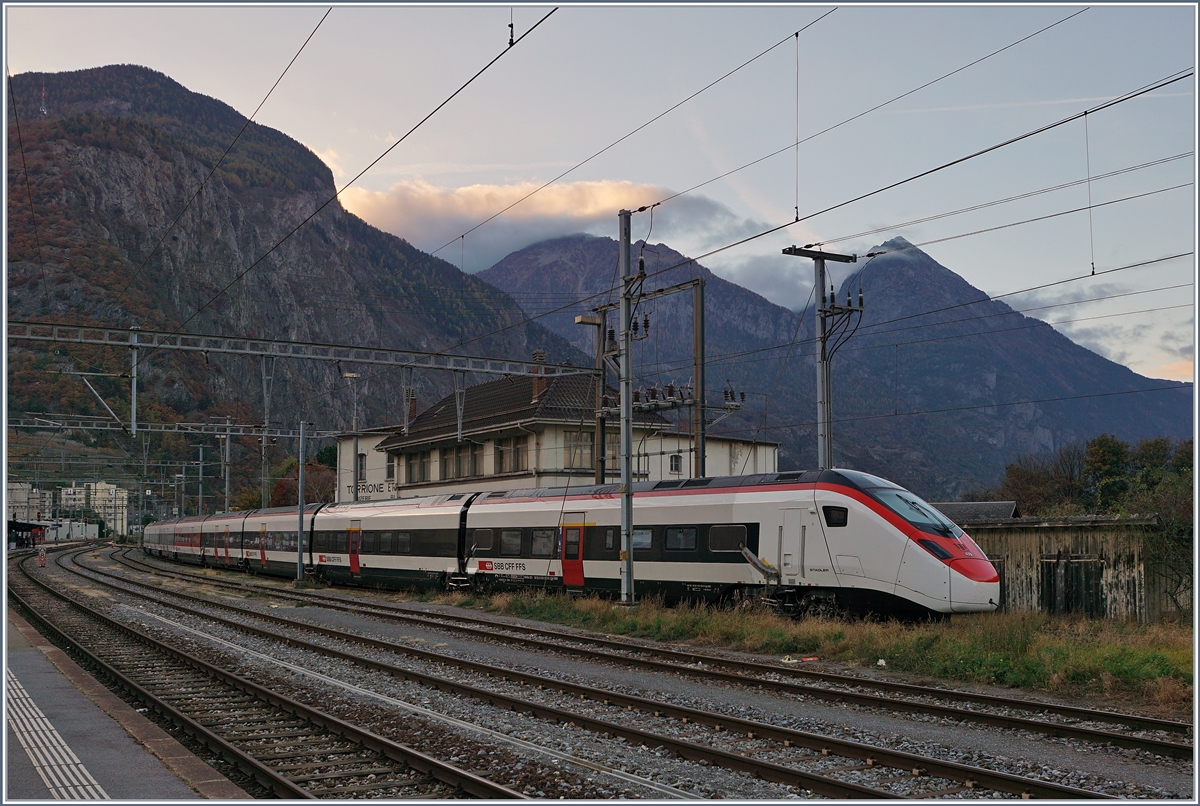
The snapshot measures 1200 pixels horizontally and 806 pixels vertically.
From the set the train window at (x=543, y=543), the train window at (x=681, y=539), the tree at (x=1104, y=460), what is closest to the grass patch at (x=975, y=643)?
the train window at (x=681, y=539)

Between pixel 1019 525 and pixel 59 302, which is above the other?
pixel 59 302

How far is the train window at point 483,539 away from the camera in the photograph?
30.0 m

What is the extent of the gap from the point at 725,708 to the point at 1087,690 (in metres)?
4.96

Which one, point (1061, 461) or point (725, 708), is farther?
point (1061, 461)

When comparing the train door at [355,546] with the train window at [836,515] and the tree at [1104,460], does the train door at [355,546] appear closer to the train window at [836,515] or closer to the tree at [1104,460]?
the train window at [836,515]

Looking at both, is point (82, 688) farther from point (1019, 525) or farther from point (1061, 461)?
point (1061, 461)

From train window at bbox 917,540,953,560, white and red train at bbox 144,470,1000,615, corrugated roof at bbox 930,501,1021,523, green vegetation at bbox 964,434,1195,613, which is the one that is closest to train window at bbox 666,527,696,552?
white and red train at bbox 144,470,1000,615

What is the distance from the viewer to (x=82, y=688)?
14.4 m

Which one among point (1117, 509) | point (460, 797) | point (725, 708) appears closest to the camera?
point (460, 797)

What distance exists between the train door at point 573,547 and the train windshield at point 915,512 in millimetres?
8847

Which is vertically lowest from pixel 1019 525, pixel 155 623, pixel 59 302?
pixel 155 623

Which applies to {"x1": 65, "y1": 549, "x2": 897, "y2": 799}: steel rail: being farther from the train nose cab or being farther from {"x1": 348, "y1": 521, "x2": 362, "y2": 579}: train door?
{"x1": 348, "y1": 521, "x2": 362, "y2": 579}: train door

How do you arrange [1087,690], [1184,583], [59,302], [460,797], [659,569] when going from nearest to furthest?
[460,797] < [1087,690] < [1184,583] < [659,569] < [59,302]

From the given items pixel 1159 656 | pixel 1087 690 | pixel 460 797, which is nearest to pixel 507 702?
pixel 460 797
